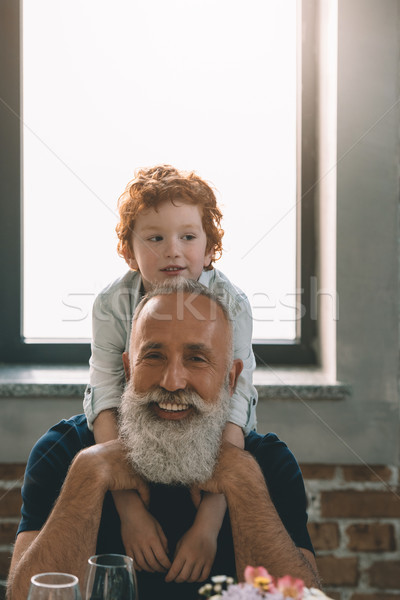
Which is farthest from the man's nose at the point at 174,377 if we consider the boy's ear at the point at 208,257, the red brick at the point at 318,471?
the red brick at the point at 318,471

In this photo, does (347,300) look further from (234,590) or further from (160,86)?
(234,590)

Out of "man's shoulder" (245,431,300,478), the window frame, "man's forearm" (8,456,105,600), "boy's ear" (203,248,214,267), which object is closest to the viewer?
"man's forearm" (8,456,105,600)

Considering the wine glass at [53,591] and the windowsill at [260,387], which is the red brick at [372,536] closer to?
the windowsill at [260,387]

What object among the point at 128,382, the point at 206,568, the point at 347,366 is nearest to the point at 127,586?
the point at 206,568

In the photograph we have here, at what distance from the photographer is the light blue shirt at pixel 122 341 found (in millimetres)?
1865

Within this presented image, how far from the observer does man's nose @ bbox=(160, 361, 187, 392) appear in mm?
1592

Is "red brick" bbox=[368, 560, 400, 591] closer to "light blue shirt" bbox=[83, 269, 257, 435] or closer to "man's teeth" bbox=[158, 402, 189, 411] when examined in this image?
"light blue shirt" bbox=[83, 269, 257, 435]

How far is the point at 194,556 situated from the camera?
5.00 feet

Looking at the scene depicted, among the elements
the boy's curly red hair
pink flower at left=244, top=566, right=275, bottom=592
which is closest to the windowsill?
the boy's curly red hair

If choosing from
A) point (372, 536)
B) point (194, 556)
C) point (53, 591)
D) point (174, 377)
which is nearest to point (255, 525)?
point (194, 556)

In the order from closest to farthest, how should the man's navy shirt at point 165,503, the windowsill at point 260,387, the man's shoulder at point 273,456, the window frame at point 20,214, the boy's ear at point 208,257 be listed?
the man's navy shirt at point 165,503
the man's shoulder at point 273,456
the boy's ear at point 208,257
the windowsill at point 260,387
the window frame at point 20,214

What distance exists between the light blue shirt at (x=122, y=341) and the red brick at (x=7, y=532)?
2.77 feet

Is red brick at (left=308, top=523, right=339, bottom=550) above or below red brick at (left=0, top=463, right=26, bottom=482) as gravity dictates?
below

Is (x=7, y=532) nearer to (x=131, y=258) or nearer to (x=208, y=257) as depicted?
(x=131, y=258)
